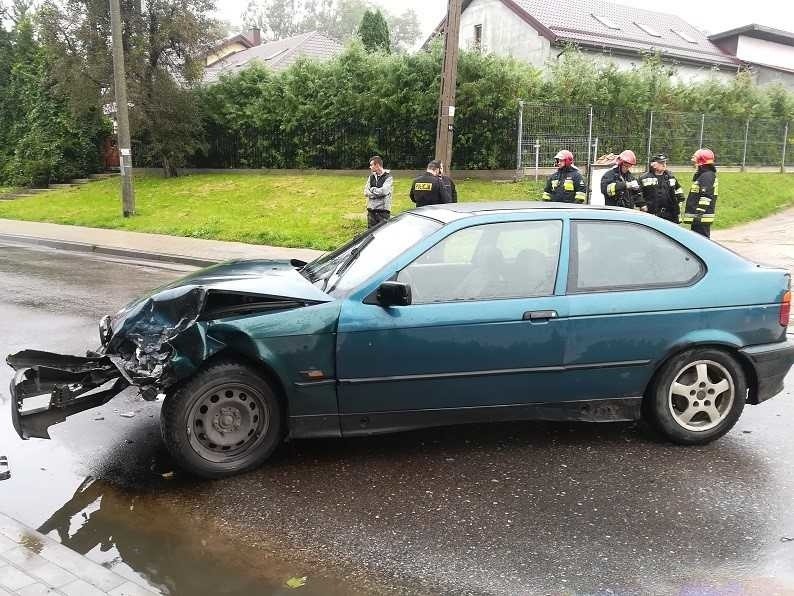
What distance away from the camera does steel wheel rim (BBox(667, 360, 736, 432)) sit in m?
4.40

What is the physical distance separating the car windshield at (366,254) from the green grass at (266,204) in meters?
8.45

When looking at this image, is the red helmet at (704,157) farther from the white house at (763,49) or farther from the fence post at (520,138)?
the white house at (763,49)

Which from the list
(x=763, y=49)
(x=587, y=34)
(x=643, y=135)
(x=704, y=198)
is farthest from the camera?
(x=763, y=49)

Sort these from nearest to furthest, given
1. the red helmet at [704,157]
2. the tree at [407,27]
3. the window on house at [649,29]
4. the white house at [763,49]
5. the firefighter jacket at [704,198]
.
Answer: the firefighter jacket at [704,198]
the red helmet at [704,157]
the window on house at [649,29]
the white house at [763,49]
the tree at [407,27]

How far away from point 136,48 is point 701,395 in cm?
2185

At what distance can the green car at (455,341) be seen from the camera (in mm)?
3939

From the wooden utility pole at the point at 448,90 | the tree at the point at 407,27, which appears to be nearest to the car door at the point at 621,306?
the wooden utility pole at the point at 448,90

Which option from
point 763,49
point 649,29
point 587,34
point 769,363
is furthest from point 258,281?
point 763,49

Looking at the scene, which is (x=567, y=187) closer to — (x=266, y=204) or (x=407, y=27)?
(x=266, y=204)

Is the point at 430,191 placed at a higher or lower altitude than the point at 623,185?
lower

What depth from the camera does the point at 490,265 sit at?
4.29m

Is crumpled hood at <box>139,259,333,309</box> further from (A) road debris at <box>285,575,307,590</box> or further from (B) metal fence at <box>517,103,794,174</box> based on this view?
(B) metal fence at <box>517,103,794,174</box>

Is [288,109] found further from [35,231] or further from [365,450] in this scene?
[365,450]

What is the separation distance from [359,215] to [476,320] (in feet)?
39.7
